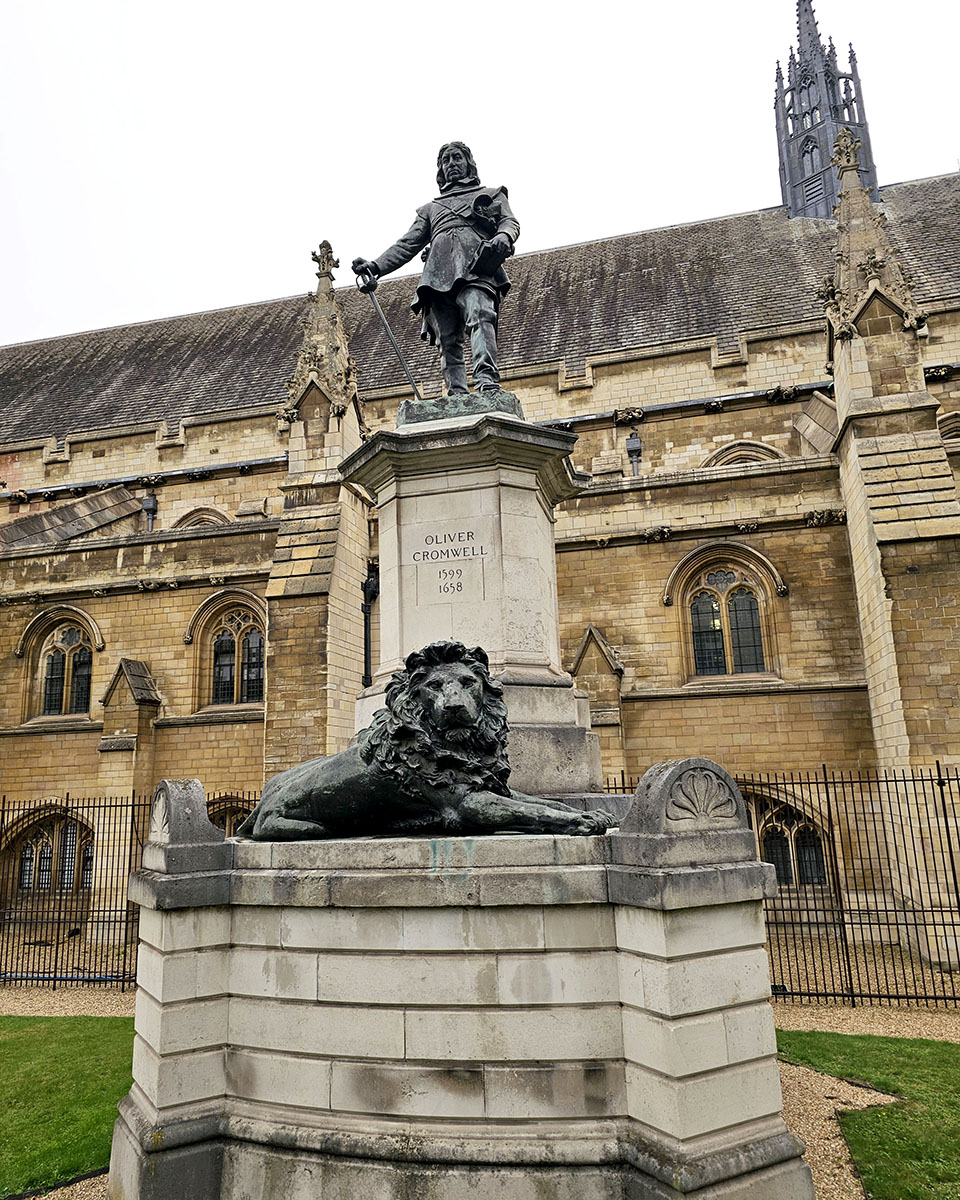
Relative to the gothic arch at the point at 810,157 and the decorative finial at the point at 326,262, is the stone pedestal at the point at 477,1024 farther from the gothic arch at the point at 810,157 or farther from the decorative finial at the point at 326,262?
the gothic arch at the point at 810,157

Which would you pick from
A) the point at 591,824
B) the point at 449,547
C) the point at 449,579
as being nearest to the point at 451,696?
the point at 591,824

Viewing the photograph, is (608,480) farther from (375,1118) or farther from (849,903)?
(375,1118)

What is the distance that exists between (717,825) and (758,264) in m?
24.0

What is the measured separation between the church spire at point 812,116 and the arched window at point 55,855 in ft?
Result: 97.5

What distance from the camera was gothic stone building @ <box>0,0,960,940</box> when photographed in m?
13.9

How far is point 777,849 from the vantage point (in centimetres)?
1436

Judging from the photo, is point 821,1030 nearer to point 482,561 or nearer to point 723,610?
point 482,561

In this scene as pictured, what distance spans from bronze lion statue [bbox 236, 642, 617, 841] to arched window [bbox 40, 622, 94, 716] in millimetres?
15707

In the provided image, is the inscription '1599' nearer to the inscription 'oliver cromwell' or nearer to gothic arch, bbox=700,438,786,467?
the inscription 'oliver cromwell'

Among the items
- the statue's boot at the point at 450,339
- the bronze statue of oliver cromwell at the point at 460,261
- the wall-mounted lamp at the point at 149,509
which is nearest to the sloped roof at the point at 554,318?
the wall-mounted lamp at the point at 149,509

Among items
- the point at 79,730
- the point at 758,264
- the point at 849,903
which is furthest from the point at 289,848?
the point at 758,264

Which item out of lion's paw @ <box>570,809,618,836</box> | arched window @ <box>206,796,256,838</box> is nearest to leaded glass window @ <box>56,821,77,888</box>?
arched window @ <box>206,796,256,838</box>

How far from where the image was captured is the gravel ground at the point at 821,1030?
14.9 feet

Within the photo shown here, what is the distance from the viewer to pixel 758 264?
23.9 metres
